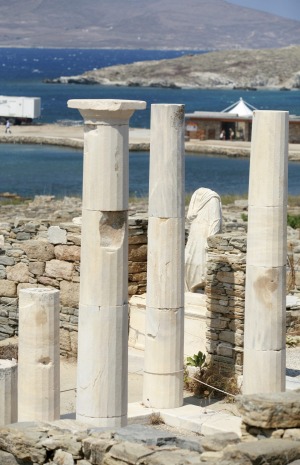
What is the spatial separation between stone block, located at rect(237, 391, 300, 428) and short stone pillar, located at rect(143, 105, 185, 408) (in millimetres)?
3896

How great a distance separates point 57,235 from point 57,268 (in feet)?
1.53

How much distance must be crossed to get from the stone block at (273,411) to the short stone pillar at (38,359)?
329cm

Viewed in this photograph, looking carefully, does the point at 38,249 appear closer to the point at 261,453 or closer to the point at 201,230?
the point at 201,230

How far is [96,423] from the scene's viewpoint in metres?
13.4

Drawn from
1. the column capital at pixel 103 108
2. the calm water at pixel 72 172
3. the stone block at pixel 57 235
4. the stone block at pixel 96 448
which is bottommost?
the stone block at pixel 96 448

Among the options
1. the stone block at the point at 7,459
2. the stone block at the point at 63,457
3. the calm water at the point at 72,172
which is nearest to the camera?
the stone block at the point at 63,457

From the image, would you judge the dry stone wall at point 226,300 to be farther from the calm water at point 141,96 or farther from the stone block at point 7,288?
the calm water at point 141,96

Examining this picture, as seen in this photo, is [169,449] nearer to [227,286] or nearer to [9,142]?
[227,286]

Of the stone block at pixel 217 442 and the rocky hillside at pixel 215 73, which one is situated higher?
the rocky hillside at pixel 215 73

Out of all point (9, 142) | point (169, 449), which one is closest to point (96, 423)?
point (169, 449)

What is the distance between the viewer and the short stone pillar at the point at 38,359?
45.3 ft

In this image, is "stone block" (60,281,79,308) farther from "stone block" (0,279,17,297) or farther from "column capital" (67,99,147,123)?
"column capital" (67,99,147,123)

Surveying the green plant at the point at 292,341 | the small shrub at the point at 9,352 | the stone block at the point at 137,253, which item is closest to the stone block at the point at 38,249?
the stone block at the point at 137,253

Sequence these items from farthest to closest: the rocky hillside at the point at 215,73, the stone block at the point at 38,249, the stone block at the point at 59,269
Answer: the rocky hillside at the point at 215,73, the stone block at the point at 38,249, the stone block at the point at 59,269
